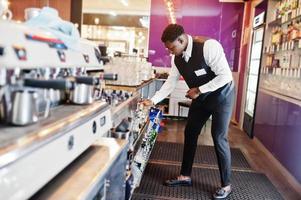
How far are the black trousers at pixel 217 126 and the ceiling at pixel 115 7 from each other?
6.25 meters

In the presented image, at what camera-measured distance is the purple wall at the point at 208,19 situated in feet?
22.2

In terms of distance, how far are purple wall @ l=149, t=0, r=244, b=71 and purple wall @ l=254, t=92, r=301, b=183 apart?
2.22m

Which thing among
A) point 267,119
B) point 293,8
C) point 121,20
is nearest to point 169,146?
point 267,119

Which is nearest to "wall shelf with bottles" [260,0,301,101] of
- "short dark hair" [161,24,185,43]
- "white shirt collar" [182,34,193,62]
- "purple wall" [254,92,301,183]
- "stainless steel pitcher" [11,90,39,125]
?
"purple wall" [254,92,301,183]

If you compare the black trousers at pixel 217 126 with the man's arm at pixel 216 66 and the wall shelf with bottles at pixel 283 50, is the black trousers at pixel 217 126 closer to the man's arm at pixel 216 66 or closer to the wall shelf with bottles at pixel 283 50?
the man's arm at pixel 216 66

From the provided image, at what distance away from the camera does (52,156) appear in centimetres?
98

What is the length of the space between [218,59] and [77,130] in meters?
1.75

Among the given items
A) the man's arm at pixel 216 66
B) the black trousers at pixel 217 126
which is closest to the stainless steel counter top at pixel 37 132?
the man's arm at pixel 216 66

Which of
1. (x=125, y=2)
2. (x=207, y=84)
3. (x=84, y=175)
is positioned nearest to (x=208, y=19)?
(x=125, y=2)

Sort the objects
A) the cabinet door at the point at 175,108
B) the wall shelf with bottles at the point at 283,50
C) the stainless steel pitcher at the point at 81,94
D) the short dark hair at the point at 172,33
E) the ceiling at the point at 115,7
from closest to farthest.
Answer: the stainless steel pitcher at the point at 81,94 → the short dark hair at the point at 172,33 → the wall shelf with bottles at the point at 283,50 → the cabinet door at the point at 175,108 → the ceiling at the point at 115,7

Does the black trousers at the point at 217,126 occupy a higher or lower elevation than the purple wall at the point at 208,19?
lower

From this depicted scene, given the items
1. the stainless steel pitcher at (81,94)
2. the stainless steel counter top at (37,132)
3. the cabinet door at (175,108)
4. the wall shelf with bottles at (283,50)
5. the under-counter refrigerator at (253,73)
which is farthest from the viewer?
the cabinet door at (175,108)

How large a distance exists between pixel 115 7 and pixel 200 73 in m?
7.04

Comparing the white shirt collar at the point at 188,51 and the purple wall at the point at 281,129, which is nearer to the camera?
the white shirt collar at the point at 188,51
